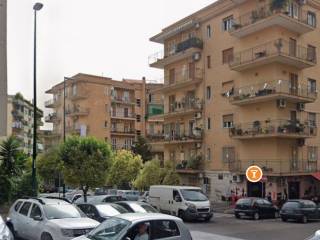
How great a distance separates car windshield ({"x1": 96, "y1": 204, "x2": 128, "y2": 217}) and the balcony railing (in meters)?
26.3

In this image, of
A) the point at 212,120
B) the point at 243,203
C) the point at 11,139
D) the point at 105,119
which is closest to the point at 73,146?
the point at 11,139

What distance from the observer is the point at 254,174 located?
36.3 m

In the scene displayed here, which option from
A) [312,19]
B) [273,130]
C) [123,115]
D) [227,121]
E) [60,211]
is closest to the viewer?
[60,211]

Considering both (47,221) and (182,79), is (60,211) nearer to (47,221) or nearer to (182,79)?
(47,221)

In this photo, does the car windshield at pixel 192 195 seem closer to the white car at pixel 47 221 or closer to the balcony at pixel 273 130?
the balcony at pixel 273 130

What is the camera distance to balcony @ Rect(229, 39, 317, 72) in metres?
36.5

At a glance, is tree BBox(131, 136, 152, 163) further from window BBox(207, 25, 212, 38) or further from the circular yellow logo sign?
the circular yellow logo sign

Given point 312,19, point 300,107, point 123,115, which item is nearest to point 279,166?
point 300,107

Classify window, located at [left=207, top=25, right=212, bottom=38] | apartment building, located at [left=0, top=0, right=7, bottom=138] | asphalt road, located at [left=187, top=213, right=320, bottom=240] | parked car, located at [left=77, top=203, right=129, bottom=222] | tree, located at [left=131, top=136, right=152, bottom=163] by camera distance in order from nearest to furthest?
apartment building, located at [left=0, top=0, right=7, bottom=138] → parked car, located at [left=77, top=203, right=129, bottom=222] → asphalt road, located at [left=187, top=213, right=320, bottom=240] → window, located at [left=207, top=25, right=212, bottom=38] → tree, located at [left=131, top=136, right=152, bottom=163]

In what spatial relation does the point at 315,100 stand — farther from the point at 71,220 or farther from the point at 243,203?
the point at 71,220

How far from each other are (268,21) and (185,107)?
13.2 meters

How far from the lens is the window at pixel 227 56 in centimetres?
4191

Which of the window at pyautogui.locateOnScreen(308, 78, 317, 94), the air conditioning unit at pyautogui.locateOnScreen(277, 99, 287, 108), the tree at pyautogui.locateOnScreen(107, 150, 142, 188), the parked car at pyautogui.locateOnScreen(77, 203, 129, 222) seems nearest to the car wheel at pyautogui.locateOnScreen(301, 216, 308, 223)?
the air conditioning unit at pyautogui.locateOnScreen(277, 99, 287, 108)

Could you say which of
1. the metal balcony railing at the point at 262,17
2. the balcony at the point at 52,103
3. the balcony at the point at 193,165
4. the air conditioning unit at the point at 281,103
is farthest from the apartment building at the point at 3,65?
the balcony at the point at 52,103
